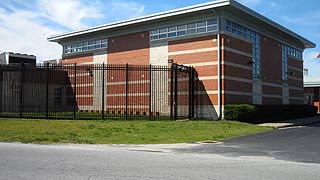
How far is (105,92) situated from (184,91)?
7532mm

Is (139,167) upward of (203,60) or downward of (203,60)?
downward

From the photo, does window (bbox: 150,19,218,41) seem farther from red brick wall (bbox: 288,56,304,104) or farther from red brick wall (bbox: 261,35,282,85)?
red brick wall (bbox: 288,56,304,104)

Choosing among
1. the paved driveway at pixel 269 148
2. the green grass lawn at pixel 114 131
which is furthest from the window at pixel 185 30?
the paved driveway at pixel 269 148

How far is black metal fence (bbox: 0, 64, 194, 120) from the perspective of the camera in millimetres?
26391

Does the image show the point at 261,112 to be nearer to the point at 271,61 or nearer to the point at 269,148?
the point at 271,61

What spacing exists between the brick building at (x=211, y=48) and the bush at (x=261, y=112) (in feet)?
3.81

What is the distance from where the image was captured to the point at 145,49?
33.2 metres

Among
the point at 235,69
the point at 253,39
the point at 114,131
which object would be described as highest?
the point at 253,39

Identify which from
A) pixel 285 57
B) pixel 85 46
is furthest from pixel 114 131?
pixel 285 57

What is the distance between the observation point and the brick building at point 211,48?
2867 cm

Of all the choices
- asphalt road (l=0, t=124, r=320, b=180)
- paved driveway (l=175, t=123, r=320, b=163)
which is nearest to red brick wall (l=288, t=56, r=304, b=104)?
paved driveway (l=175, t=123, r=320, b=163)

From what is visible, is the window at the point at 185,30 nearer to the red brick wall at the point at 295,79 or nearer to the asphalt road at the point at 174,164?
the red brick wall at the point at 295,79

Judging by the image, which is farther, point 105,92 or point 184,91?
point 105,92

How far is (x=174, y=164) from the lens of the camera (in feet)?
34.8
